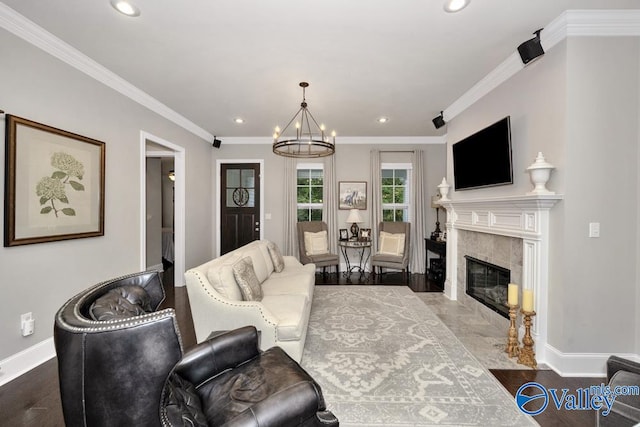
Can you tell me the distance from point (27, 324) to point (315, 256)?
3787 mm

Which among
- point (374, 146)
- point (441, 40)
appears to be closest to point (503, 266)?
point (441, 40)

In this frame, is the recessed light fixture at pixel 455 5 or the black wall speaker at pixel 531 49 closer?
the recessed light fixture at pixel 455 5

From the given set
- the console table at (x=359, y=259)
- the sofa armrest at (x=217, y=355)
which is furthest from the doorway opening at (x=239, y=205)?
the sofa armrest at (x=217, y=355)

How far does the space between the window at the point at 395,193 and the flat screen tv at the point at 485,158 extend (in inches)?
80.3

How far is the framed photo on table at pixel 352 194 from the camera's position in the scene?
5.89m

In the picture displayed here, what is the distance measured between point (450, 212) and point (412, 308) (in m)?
1.53

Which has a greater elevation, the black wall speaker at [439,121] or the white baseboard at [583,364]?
the black wall speaker at [439,121]

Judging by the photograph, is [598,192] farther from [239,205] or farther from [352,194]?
[239,205]

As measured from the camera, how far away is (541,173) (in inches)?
92.9

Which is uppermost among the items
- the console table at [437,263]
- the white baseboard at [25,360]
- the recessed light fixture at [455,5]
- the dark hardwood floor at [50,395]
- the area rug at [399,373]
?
the recessed light fixture at [455,5]

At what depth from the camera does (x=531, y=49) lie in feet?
8.00

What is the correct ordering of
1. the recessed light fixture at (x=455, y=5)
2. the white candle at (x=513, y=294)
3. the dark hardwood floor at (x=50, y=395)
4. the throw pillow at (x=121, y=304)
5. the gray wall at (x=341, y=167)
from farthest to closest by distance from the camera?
the gray wall at (x=341, y=167) → the white candle at (x=513, y=294) → the recessed light fixture at (x=455, y=5) → the dark hardwood floor at (x=50, y=395) → the throw pillow at (x=121, y=304)

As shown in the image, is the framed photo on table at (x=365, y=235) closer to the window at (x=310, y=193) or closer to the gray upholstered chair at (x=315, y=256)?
the gray upholstered chair at (x=315, y=256)

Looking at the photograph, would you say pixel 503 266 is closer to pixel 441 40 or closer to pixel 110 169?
pixel 441 40
